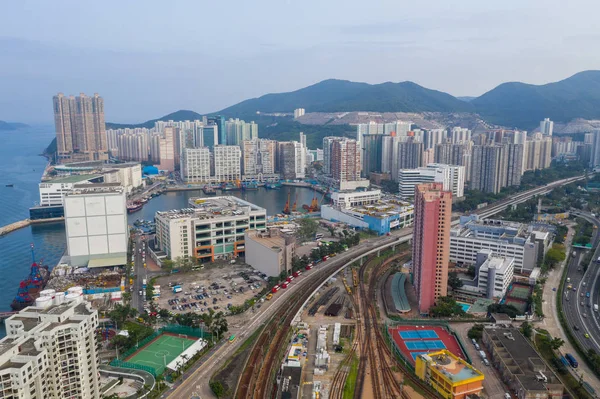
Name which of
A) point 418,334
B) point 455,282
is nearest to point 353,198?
point 455,282

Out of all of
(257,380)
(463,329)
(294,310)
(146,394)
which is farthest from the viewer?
(294,310)

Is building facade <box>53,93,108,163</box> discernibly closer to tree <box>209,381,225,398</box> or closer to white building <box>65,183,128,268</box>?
white building <box>65,183,128,268</box>

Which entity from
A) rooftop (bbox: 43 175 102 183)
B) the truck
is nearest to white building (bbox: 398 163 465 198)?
the truck

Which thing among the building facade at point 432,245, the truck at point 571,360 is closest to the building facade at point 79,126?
the building facade at point 432,245

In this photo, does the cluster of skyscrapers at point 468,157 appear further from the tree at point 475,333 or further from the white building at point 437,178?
the tree at point 475,333

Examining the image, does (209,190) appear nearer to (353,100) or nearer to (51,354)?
(51,354)

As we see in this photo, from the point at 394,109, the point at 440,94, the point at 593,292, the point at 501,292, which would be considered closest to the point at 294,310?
the point at 501,292

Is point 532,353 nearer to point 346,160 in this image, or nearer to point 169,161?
point 346,160
